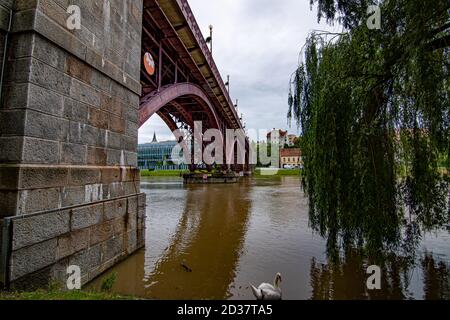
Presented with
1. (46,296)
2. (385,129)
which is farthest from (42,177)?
(385,129)

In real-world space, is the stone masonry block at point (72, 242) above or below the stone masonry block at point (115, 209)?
below

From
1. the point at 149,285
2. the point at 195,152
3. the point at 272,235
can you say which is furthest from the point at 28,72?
the point at 195,152

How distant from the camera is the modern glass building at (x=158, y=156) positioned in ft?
239

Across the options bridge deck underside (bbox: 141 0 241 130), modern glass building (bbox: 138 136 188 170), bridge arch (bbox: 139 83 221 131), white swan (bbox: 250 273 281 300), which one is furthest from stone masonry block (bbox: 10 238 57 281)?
modern glass building (bbox: 138 136 188 170)

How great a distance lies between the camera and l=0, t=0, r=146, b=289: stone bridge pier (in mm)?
2988

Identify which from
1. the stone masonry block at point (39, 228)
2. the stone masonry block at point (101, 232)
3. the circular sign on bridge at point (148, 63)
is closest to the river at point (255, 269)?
the stone masonry block at point (101, 232)

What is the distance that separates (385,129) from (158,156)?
250 ft

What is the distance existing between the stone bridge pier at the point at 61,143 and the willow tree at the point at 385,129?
3.80m

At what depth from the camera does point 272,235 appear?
282 inches

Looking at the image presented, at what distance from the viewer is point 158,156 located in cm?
7631

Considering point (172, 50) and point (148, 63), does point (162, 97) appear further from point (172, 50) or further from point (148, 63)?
point (172, 50)

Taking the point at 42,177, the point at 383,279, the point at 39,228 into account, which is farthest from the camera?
the point at 383,279

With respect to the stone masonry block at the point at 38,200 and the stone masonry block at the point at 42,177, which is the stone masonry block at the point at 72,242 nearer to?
the stone masonry block at the point at 38,200
